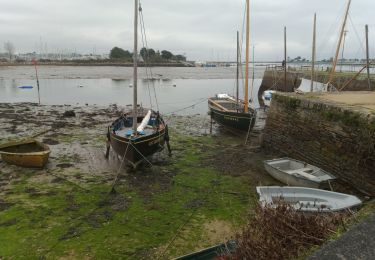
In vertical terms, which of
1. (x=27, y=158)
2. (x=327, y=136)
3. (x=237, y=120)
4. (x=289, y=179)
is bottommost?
(x=289, y=179)

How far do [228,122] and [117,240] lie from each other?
14.8 metres

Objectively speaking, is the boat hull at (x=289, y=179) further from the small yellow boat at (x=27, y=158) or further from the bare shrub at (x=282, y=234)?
the small yellow boat at (x=27, y=158)

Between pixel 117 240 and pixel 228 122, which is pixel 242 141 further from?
pixel 117 240

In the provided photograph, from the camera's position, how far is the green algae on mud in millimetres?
8773

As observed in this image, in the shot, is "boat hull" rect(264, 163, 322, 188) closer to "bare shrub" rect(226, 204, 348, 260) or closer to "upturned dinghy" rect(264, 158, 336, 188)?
"upturned dinghy" rect(264, 158, 336, 188)

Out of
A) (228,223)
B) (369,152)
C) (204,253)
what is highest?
(369,152)

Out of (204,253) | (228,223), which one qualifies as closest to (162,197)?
(228,223)

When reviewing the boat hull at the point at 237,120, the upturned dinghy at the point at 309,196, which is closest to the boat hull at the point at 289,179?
the upturned dinghy at the point at 309,196

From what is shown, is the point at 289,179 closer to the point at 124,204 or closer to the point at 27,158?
the point at 124,204

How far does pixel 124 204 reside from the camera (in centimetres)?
1113

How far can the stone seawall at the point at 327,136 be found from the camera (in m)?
11.6

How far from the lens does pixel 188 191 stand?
40.9 feet

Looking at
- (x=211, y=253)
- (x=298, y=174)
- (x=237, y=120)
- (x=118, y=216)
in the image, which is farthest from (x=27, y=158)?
(x=237, y=120)

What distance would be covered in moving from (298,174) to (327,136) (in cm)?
223
